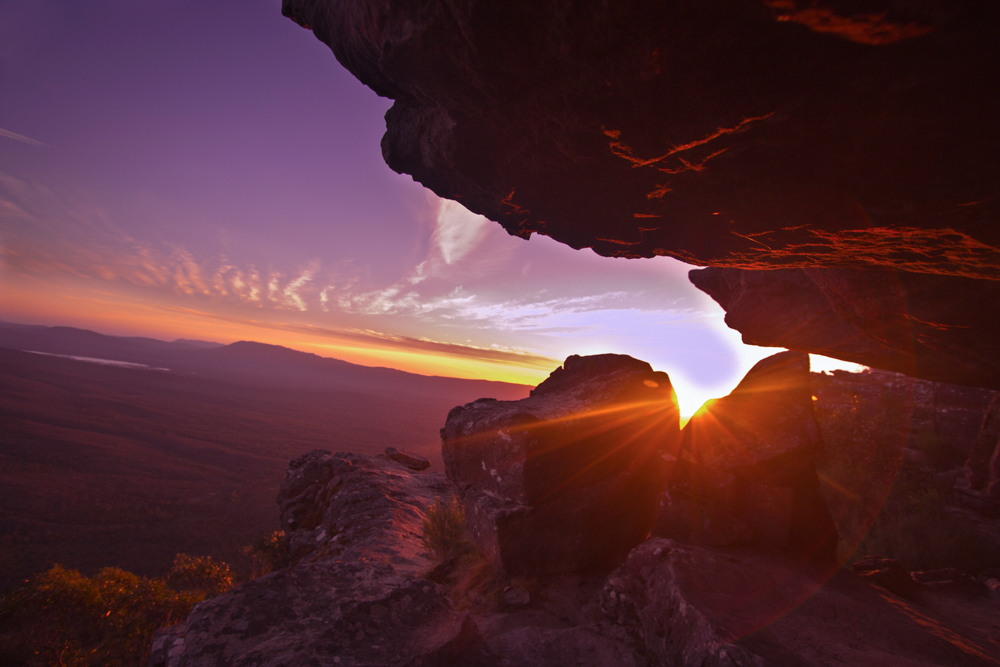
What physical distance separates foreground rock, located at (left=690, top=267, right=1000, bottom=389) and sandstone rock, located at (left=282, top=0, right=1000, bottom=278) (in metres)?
1.95

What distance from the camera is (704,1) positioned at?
123 inches

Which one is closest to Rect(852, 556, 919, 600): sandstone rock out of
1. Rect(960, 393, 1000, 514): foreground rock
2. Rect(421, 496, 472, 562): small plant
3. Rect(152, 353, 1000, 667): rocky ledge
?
Rect(152, 353, 1000, 667): rocky ledge

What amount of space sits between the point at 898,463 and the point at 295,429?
12523cm

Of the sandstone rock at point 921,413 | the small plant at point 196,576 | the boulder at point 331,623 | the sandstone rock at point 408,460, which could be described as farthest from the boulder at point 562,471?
the small plant at point 196,576

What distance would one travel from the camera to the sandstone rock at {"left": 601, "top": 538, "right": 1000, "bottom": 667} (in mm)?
4613

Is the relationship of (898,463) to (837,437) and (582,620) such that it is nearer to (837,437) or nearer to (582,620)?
(837,437)

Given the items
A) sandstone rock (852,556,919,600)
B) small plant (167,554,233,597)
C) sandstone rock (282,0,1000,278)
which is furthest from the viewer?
small plant (167,554,233,597)

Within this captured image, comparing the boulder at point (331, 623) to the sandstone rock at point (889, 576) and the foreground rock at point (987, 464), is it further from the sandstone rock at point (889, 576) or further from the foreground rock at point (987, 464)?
the foreground rock at point (987, 464)

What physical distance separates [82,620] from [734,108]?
3118 cm

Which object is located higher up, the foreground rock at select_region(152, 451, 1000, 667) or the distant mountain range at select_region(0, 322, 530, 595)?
the foreground rock at select_region(152, 451, 1000, 667)

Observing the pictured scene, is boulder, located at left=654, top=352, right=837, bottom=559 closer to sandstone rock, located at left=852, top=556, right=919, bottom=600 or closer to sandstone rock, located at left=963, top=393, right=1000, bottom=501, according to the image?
sandstone rock, located at left=852, top=556, right=919, bottom=600

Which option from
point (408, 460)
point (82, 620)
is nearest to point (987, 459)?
point (408, 460)

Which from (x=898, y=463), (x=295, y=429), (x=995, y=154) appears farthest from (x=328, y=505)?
(x=295, y=429)

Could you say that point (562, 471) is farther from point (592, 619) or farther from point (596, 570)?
point (592, 619)
